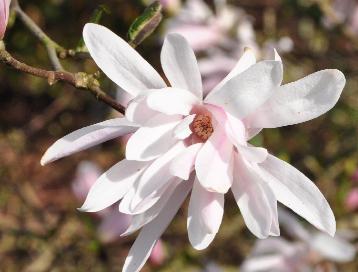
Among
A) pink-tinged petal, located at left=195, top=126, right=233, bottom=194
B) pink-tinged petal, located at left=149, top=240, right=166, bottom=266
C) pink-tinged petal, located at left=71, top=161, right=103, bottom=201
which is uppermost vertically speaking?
pink-tinged petal, located at left=195, top=126, right=233, bottom=194

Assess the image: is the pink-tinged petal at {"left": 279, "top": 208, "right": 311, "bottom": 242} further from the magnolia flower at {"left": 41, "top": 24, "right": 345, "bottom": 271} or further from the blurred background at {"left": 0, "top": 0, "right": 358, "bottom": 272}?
the magnolia flower at {"left": 41, "top": 24, "right": 345, "bottom": 271}

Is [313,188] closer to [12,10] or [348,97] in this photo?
[12,10]

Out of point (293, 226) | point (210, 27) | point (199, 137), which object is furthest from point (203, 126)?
point (210, 27)

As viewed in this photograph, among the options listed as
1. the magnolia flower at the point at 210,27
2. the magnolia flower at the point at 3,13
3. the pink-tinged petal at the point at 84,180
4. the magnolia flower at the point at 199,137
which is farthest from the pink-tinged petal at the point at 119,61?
the pink-tinged petal at the point at 84,180

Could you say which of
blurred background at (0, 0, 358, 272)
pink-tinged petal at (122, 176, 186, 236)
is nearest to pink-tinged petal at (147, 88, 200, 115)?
pink-tinged petal at (122, 176, 186, 236)

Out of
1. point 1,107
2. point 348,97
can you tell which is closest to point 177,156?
point 348,97

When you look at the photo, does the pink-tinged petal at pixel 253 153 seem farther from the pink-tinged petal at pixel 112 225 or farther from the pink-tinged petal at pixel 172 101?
the pink-tinged petal at pixel 112 225
